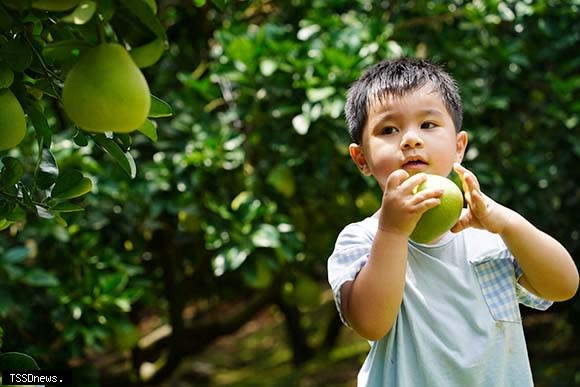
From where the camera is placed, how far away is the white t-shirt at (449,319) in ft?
4.03

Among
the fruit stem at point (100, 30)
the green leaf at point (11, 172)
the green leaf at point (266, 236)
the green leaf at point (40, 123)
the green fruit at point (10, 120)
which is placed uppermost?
the fruit stem at point (100, 30)

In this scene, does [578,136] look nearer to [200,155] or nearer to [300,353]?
[200,155]

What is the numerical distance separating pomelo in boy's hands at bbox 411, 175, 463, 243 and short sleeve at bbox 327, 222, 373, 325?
0.39ft

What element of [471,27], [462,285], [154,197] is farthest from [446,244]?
[471,27]

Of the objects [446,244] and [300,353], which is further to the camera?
[300,353]

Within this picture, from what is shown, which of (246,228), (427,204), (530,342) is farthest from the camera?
(530,342)

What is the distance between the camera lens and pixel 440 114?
126cm

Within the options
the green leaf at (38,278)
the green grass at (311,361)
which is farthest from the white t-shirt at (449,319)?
the green grass at (311,361)

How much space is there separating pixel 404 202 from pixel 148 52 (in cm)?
40

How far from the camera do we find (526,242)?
121cm

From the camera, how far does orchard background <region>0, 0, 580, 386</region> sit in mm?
2590

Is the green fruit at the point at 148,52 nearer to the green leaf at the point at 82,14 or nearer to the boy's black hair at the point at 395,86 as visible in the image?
the green leaf at the point at 82,14

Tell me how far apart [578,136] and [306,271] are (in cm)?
109

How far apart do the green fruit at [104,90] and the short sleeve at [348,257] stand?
1.58ft
